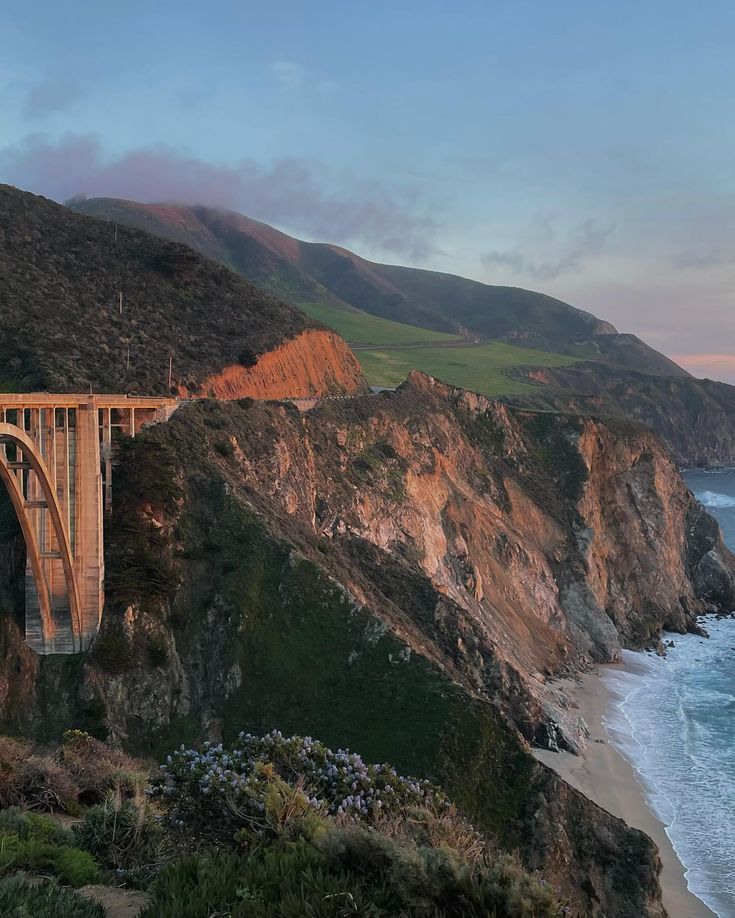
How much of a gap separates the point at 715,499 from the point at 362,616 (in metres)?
113

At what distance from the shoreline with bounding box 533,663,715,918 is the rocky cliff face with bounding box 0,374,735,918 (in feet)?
5.41

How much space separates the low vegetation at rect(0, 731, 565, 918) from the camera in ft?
28.9

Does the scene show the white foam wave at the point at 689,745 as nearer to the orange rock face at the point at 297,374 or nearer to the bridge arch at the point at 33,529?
the bridge arch at the point at 33,529

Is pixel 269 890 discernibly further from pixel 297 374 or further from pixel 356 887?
pixel 297 374

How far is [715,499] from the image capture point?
13050 centimetres

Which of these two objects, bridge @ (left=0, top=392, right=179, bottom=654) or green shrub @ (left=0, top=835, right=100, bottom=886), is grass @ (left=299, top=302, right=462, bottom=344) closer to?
bridge @ (left=0, top=392, right=179, bottom=654)

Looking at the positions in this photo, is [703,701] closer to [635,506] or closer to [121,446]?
[635,506]

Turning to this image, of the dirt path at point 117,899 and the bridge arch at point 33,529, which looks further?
the bridge arch at point 33,529

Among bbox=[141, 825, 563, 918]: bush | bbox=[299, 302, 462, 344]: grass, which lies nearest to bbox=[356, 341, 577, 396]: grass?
bbox=[299, 302, 462, 344]: grass

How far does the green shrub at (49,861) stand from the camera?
35.5 feet

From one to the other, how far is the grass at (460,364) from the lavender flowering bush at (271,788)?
3528 inches

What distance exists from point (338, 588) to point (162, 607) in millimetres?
8318

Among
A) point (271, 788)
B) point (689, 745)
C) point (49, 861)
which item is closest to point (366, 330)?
point (689, 745)

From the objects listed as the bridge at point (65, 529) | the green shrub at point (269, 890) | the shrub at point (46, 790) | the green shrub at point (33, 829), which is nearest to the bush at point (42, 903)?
the green shrub at point (269, 890)
